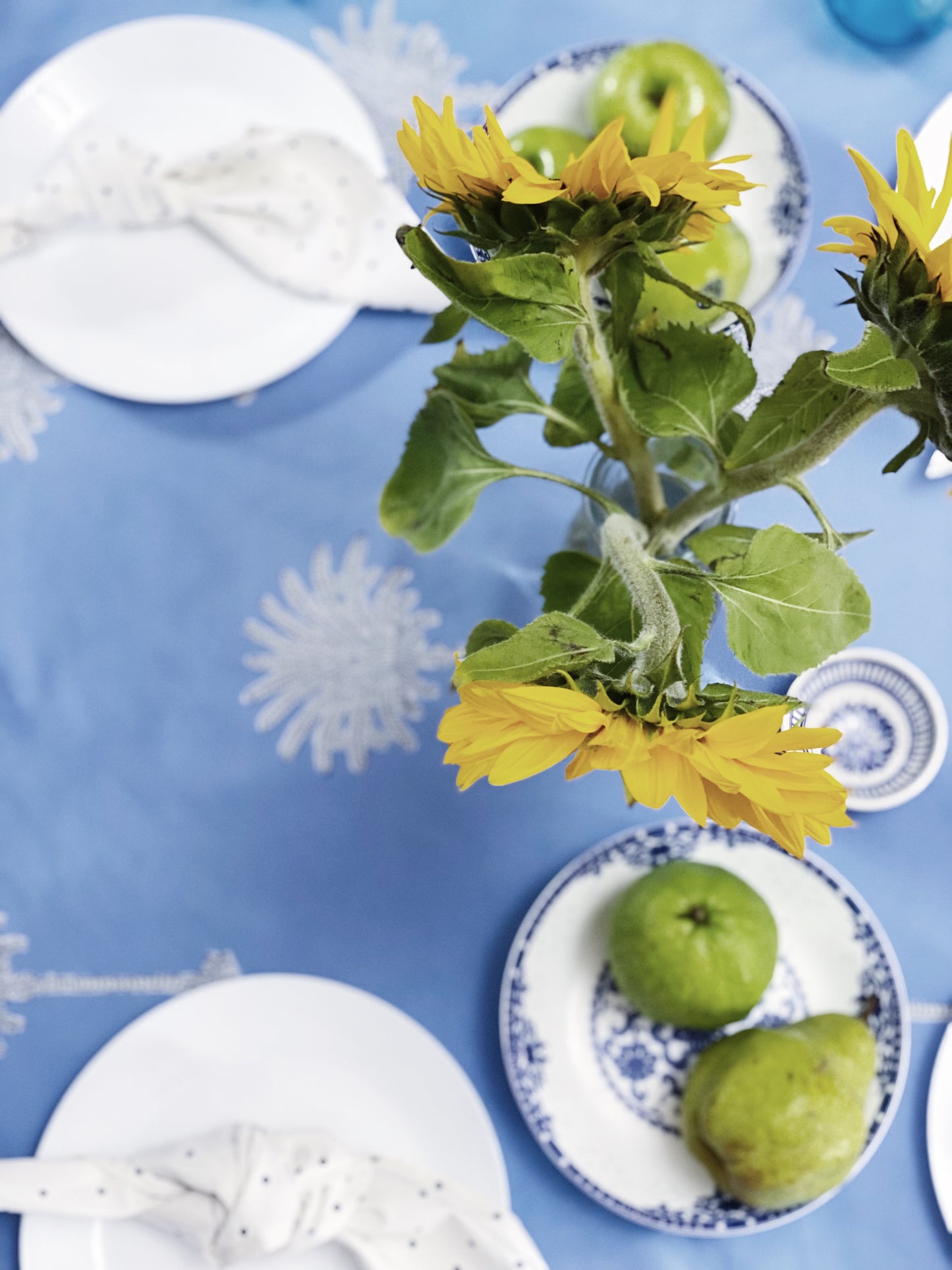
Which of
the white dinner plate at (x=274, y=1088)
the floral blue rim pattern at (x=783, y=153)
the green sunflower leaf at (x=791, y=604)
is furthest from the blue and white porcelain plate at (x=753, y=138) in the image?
the white dinner plate at (x=274, y=1088)

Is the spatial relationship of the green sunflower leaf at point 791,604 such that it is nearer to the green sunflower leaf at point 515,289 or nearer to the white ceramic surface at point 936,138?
the green sunflower leaf at point 515,289

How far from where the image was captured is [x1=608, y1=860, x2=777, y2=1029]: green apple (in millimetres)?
511

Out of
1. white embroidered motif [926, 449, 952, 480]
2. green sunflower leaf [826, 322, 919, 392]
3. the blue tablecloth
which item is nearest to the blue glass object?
the blue tablecloth

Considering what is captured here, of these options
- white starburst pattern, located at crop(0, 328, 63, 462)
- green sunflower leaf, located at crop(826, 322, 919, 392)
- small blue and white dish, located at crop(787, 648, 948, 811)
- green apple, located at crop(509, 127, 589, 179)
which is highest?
green sunflower leaf, located at crop(826, 322, 919, 392)

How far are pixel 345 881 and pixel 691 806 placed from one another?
0.38 m

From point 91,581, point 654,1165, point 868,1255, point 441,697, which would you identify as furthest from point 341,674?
point 868,1255

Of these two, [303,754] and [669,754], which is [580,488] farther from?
[303,754]

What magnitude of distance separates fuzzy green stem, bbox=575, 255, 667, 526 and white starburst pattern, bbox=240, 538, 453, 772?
248mm

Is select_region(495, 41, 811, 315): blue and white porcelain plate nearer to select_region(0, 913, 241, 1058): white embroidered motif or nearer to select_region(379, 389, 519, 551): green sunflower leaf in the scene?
select_region(379, 389, 519, 551): green sunflower leaf

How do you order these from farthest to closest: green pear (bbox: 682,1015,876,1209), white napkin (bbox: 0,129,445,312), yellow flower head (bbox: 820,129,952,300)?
white napkin (bbox: 0,129,445,312), green pear (bbox: 682,1015,876,1209), yellow flower head (bbox: 820,129,952,300)

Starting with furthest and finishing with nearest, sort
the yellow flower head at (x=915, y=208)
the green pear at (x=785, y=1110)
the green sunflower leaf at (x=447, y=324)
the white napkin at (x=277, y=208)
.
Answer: the white napkin at (x=277, y=208) < the green pear at (x=785, y=1110) < the green sunflower leaf at (x=447, y=324) < the yellow flower head at (x=915, y=208)

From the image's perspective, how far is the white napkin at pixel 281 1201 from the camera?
0.54 m

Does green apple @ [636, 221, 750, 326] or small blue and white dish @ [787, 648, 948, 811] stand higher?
green apple @ [636, 221, 750, 326]

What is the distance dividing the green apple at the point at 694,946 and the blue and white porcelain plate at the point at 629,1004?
0.10ft
